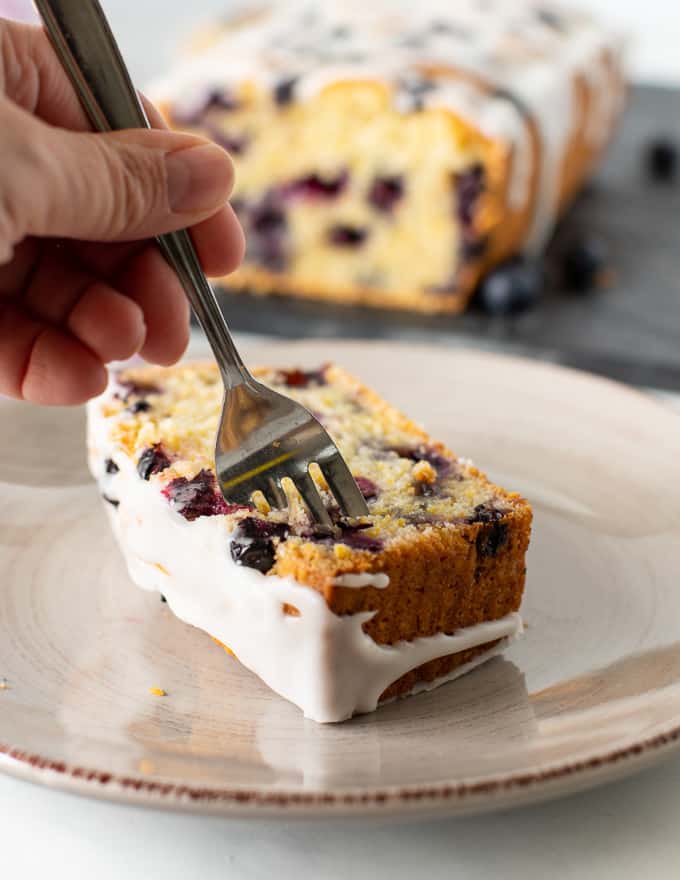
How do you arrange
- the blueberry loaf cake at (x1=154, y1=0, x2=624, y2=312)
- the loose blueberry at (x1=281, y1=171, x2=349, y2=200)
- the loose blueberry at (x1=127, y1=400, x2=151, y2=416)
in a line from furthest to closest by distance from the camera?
the loose blueberry at (x1=281, y1=171, x2=349, y2=200) < the blueberry loaf cake at (x1=154, y1=0, x2=624, y2=312) < the loose blueberry at (x1=127, y1=400, x2=151, y2=416)

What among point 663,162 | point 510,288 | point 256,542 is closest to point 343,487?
point 256,542

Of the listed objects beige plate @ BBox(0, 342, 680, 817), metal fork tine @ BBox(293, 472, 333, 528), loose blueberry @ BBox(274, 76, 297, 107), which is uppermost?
metal fork tine @ BBox(293, 472, 333, 528)

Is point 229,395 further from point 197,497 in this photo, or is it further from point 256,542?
point 256,542

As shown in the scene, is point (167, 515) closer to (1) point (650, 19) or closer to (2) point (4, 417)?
(2) point (4, 417)

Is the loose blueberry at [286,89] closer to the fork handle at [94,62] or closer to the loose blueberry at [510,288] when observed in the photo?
the loose blueberry at [510,288]

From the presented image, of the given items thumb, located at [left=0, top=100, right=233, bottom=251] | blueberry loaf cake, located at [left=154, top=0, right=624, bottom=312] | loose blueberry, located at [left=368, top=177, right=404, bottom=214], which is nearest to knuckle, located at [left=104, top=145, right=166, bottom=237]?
thumb, located at [left=0, top=100, right=233, bottom=251]

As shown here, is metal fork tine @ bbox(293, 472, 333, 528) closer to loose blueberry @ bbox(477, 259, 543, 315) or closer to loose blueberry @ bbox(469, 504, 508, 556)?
loose blueberry @ bbox(469, 504, 508, 556)

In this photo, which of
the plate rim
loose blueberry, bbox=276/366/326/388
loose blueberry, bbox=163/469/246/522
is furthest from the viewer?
loose blueberry, bbox=276/366/326/388
